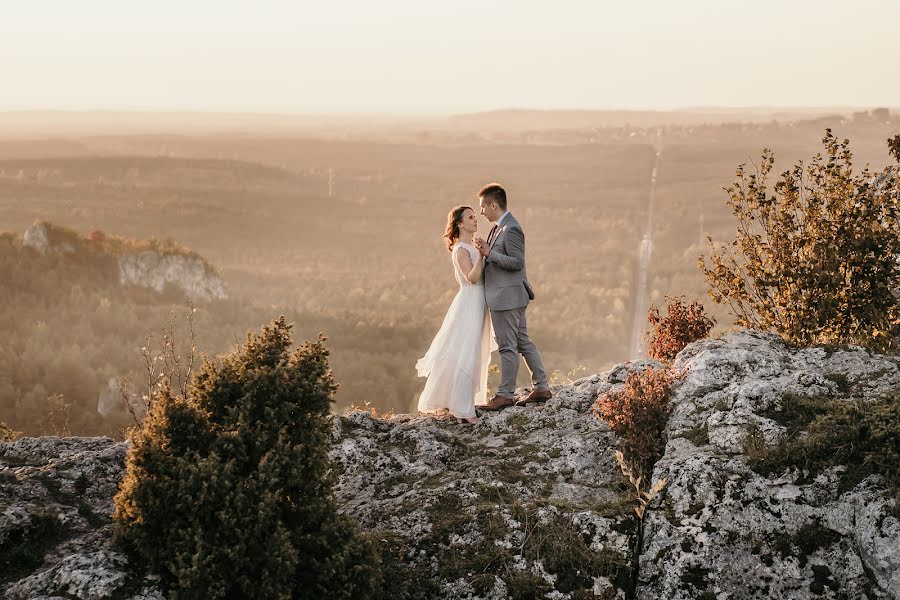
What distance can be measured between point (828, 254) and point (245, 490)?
27.3 ft

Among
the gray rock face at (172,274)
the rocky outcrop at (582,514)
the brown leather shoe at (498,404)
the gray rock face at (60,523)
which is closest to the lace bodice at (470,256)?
the brown leather shoe at (498,404)

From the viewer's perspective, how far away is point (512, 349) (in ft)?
32.5

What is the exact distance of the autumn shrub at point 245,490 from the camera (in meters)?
5.33

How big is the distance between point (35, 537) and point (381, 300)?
9753 centimetres

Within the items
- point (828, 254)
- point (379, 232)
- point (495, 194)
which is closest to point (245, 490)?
point (495, 194)

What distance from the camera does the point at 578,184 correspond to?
641ft

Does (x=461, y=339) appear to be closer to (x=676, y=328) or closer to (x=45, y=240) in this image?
(x=676, y=328)

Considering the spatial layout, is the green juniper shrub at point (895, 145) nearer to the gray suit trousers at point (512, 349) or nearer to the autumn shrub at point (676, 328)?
the autumn shrub at point (676, 328)

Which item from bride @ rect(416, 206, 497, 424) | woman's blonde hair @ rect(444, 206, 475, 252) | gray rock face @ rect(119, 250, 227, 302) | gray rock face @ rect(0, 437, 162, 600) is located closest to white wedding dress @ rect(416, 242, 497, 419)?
bride @ rect(416, 206, 497, 424)

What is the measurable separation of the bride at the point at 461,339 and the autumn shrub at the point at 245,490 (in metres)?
3.92

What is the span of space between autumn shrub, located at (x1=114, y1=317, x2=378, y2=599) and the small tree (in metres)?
6.92

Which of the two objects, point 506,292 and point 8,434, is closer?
point 506,292

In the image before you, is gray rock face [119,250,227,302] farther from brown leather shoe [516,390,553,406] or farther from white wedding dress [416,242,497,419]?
brown leather shoe [516,390,553,406]

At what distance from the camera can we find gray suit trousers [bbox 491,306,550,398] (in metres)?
9.93
